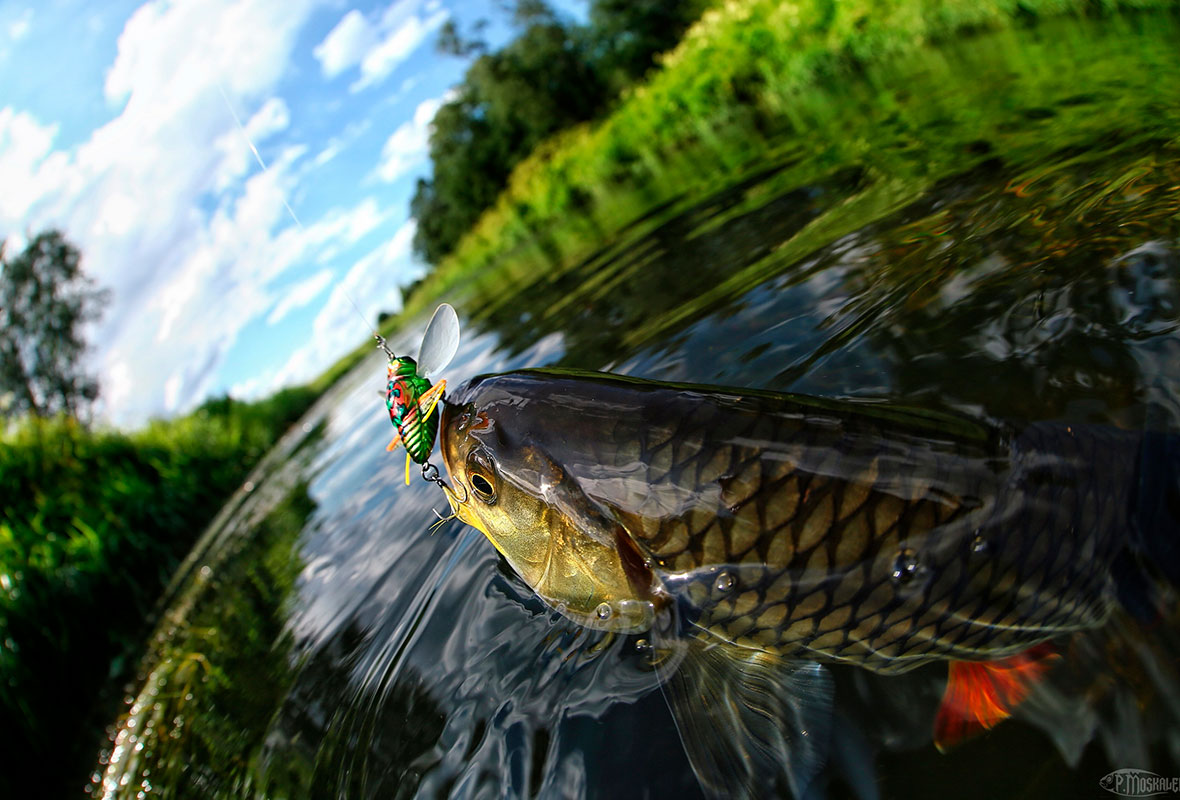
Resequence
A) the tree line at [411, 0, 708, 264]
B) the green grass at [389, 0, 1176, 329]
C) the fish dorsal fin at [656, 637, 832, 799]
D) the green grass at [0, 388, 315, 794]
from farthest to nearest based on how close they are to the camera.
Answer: the tree line at [411, 0, 708, 264] < the green grass at [389, 0, 1176, 329] < the green grass at [0, 388, 315, 794] < the fish dorsal fin at [656, 637, 832, 799]

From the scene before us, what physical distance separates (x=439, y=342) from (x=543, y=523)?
63cm

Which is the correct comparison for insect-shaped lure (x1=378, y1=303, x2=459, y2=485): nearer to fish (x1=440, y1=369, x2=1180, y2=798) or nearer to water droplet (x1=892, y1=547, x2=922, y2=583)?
fish (x1=440, y1=369, x2=1180, y2=798)

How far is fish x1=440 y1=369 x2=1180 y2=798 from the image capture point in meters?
1.53

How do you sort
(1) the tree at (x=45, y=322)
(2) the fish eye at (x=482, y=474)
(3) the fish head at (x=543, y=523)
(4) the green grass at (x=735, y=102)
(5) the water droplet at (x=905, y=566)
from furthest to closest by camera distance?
(1) the tree at (x=45, y=322)
(4) the green grass at (x=735, y=102)
(2) the fish eye at (x=482, y=474)
(3) the fish head at (x=543, y=523)
(5) the water droplet at (x=905, y=566)

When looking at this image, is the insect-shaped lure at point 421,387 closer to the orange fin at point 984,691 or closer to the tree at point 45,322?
the orange fin at point 984,691

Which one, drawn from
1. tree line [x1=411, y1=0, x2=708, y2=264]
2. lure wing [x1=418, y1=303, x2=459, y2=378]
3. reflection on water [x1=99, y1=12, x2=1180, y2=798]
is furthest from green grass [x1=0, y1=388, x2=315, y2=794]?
tree line [x1=411, y1=0, x2=708, y2=264]

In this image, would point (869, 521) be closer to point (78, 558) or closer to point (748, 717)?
point (748, 717)

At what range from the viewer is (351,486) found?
6.68 meters

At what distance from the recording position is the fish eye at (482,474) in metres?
1.97

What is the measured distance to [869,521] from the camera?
1540 mm

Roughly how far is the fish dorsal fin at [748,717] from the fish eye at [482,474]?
68 cm

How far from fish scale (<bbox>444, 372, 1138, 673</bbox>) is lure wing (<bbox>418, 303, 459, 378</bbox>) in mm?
623

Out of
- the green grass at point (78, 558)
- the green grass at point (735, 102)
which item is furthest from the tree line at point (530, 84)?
the green grass at point (78, 558)

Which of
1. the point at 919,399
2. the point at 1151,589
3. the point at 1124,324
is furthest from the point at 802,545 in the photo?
the point at 1124,324
